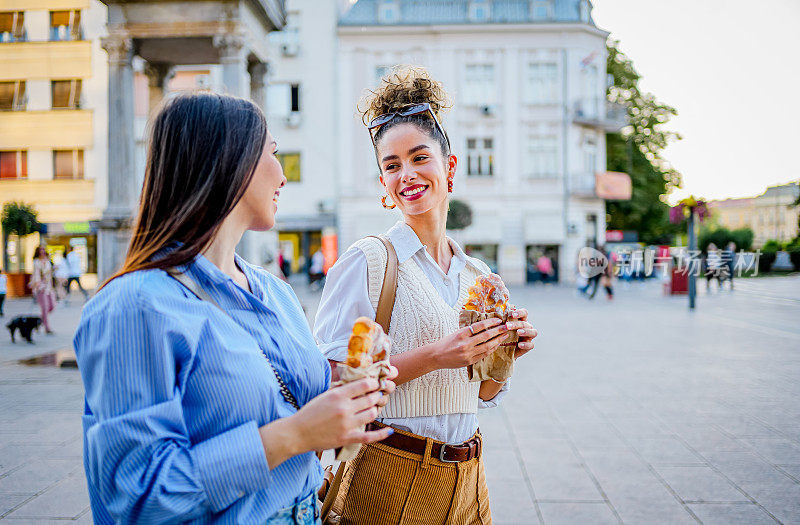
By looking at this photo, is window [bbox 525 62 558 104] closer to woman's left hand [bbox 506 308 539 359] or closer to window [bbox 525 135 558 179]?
window [bbox 525 135 558 179]

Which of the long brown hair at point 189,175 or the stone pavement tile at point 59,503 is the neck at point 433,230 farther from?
the stone pavement tile at point 59,503

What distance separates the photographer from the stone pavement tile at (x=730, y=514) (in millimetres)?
3290

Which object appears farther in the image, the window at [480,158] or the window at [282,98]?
the window at [480,158]

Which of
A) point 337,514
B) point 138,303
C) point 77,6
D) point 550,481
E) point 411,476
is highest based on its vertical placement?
point 77,6

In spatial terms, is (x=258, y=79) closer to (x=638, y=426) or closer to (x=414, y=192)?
(x=638, y=426)

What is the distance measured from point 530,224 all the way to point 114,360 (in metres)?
26.9

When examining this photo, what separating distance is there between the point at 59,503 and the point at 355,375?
11.1 feet

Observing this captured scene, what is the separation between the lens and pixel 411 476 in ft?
5.60

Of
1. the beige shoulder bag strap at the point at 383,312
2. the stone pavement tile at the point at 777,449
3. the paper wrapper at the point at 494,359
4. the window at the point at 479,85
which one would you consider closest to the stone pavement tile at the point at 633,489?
the stone pavement tile at the point at 777,449

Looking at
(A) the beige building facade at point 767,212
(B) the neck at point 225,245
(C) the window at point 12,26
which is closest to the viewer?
(B) the neck at point 225,245

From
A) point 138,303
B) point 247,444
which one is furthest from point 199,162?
point 247,444

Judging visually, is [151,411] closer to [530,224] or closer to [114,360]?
[114,360]

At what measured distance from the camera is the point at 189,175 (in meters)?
1.28

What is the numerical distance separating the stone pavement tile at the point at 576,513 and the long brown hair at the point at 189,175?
3016 millimetres
